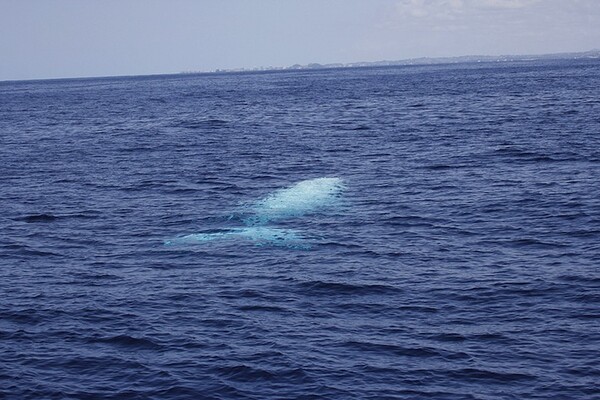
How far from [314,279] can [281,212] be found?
39.7ft

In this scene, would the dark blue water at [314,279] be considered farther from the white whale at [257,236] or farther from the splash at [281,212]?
the splash at [281,212]

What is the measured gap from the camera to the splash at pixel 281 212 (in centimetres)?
3956

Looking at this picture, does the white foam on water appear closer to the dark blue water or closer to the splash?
the splash

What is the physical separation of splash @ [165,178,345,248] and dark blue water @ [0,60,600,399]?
766 millimetres

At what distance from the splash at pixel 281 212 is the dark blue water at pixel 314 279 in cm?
77

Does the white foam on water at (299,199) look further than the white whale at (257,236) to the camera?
Yes

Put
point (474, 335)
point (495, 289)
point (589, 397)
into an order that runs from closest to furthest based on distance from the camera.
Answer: point (589, 397), point (474, 335), point (495, 289)

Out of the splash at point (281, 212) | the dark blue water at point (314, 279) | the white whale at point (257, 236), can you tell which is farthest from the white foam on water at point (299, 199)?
the white whale at point (257, 236)

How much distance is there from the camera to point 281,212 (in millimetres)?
44625

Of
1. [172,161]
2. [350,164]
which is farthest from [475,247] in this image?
[172,161]

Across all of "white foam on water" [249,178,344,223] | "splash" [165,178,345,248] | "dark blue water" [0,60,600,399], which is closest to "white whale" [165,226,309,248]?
"splash" [165,178,345,248]

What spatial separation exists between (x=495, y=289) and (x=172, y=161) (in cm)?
4337

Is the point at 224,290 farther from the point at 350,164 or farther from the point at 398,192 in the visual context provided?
the point at 350,164

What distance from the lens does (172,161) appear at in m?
69.1
